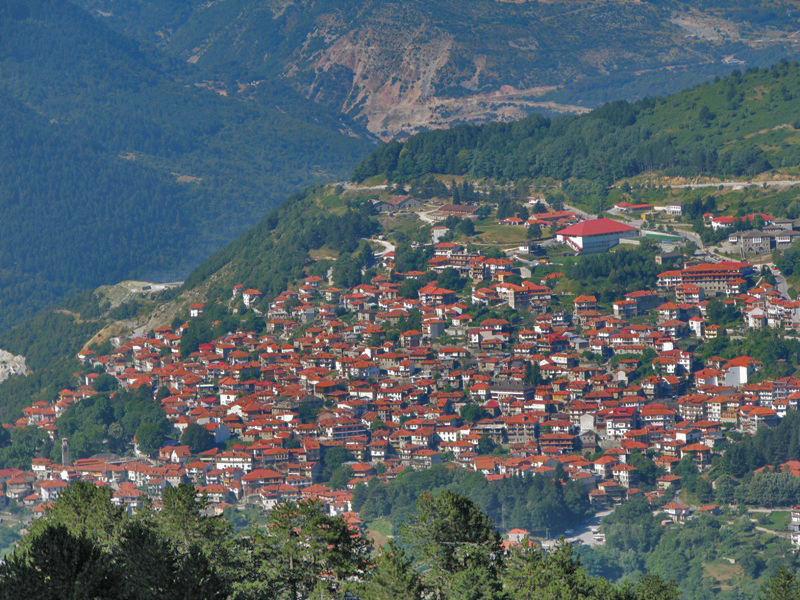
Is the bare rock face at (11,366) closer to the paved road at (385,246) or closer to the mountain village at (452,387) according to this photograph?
the mountain village at (452,387)

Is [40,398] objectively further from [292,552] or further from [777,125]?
[292,552]

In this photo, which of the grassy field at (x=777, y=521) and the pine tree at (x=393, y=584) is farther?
the grassy field at (x=777, y=521)

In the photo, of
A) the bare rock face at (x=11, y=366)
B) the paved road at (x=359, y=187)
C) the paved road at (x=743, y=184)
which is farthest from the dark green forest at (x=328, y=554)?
the paved road at (x=359, y=187)

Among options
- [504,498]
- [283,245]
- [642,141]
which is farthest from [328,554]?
[642,141]

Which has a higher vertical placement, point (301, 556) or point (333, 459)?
point (301, 556)

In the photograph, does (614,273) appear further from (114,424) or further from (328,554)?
(328,554)

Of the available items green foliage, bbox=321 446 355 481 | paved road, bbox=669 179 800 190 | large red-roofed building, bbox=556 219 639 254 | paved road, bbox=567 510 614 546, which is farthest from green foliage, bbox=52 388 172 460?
paved road, bbox=669 179 800 190

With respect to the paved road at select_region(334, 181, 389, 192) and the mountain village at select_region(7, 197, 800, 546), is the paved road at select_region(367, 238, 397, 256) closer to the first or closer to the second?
the mountain village at select_region(7, 197, 800, 546)

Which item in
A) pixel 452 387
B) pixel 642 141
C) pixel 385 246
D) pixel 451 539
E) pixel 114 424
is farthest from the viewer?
pixel 642 141
